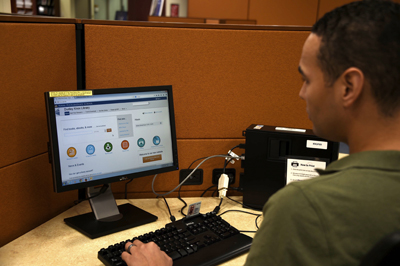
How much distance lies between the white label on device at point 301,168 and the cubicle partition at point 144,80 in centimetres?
27

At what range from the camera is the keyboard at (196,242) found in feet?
3.20

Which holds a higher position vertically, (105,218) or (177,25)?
(177,25)

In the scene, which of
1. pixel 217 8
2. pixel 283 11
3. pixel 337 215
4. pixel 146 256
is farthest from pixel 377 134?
pixel 283 11

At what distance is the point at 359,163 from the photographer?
58cm

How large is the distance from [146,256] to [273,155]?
63 centimetres

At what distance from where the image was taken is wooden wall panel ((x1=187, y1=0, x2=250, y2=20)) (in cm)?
396

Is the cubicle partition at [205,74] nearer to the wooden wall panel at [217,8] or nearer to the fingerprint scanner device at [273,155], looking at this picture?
the fingerprint scanner device at [273,155]

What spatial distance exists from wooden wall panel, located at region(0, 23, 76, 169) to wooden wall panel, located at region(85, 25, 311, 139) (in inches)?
4.4

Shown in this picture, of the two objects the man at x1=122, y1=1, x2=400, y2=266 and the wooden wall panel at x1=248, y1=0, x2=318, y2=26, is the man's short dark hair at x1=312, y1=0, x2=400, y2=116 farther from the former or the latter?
the wooden wall panel at x1=248, y1=0, x2=318, y2=26

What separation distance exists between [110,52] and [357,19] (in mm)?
953

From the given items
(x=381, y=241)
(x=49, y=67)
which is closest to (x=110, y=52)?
(x=49, y=67)

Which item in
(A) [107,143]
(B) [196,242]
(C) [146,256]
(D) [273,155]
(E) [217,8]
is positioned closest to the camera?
(C) [146,256]

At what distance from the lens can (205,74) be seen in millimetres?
1420

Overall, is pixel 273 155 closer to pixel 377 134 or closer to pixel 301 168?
pixel 301 168
